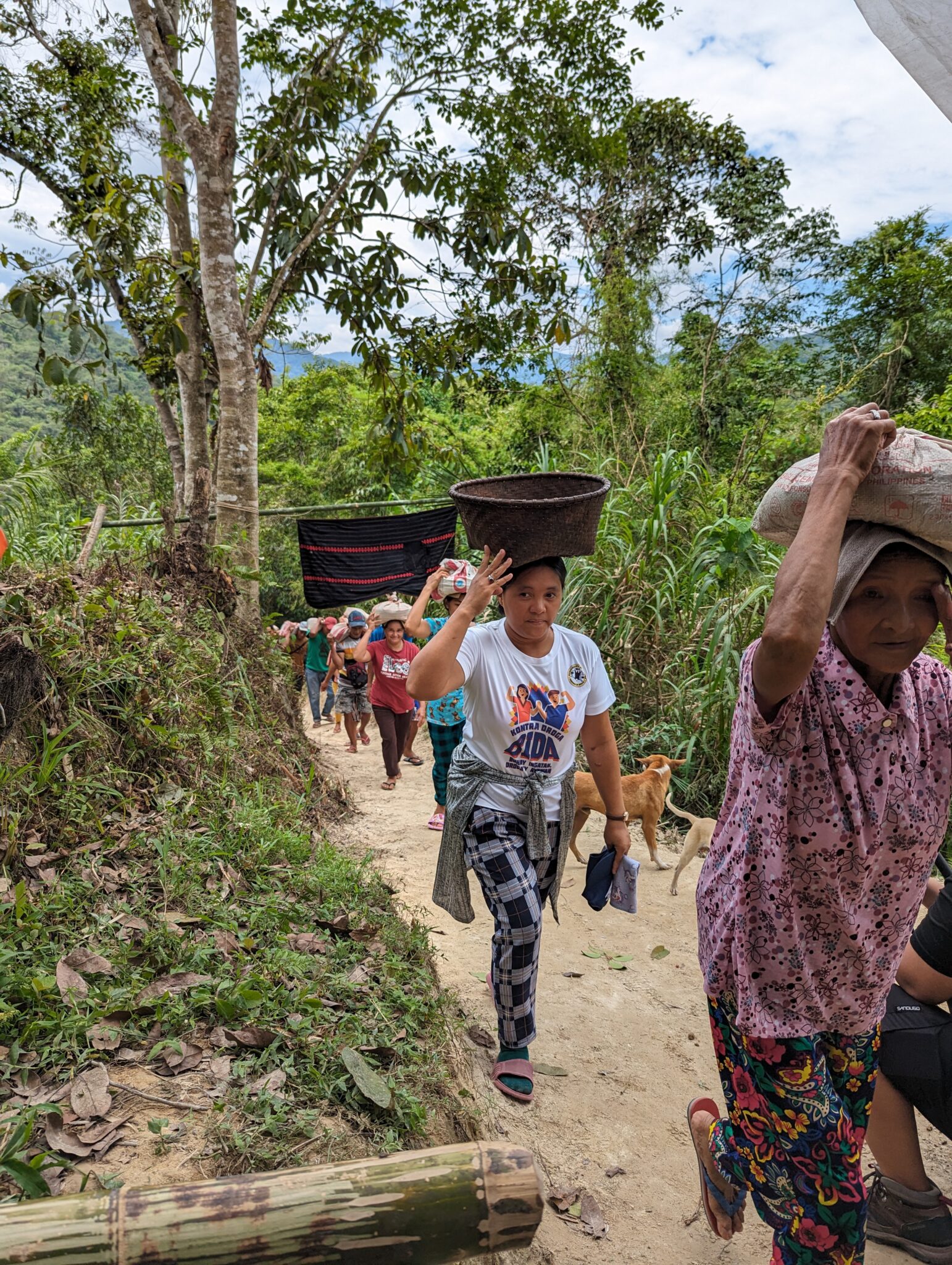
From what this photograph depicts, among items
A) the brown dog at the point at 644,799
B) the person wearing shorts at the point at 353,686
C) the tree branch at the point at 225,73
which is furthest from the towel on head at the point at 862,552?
the person wearing shorts at the point at 353,686

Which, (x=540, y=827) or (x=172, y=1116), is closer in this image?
(x=172, y=1116)

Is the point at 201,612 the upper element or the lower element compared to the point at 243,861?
upper

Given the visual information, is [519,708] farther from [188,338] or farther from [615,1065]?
[188,338]

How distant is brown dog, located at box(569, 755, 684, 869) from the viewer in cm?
482

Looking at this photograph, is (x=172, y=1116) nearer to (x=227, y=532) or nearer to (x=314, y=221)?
(x=227, y=532)

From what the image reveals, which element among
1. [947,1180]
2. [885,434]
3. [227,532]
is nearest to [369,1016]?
[947,1180]

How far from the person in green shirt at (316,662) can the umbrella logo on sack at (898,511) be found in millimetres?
8285

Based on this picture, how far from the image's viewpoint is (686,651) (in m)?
6.25

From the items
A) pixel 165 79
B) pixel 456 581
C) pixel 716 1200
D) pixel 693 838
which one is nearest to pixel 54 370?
pixel 165 79

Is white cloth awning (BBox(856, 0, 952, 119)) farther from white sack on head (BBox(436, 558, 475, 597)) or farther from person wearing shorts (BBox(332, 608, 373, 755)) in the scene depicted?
person wearing shorts (BBox(332, 608, 373, 755))

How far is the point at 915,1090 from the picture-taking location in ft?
7.04

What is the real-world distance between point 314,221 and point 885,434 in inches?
260

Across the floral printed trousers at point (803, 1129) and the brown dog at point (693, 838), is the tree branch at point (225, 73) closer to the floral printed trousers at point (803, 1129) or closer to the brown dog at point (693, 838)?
the brown dog at point (693, 838)

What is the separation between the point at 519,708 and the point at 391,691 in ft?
13.2
